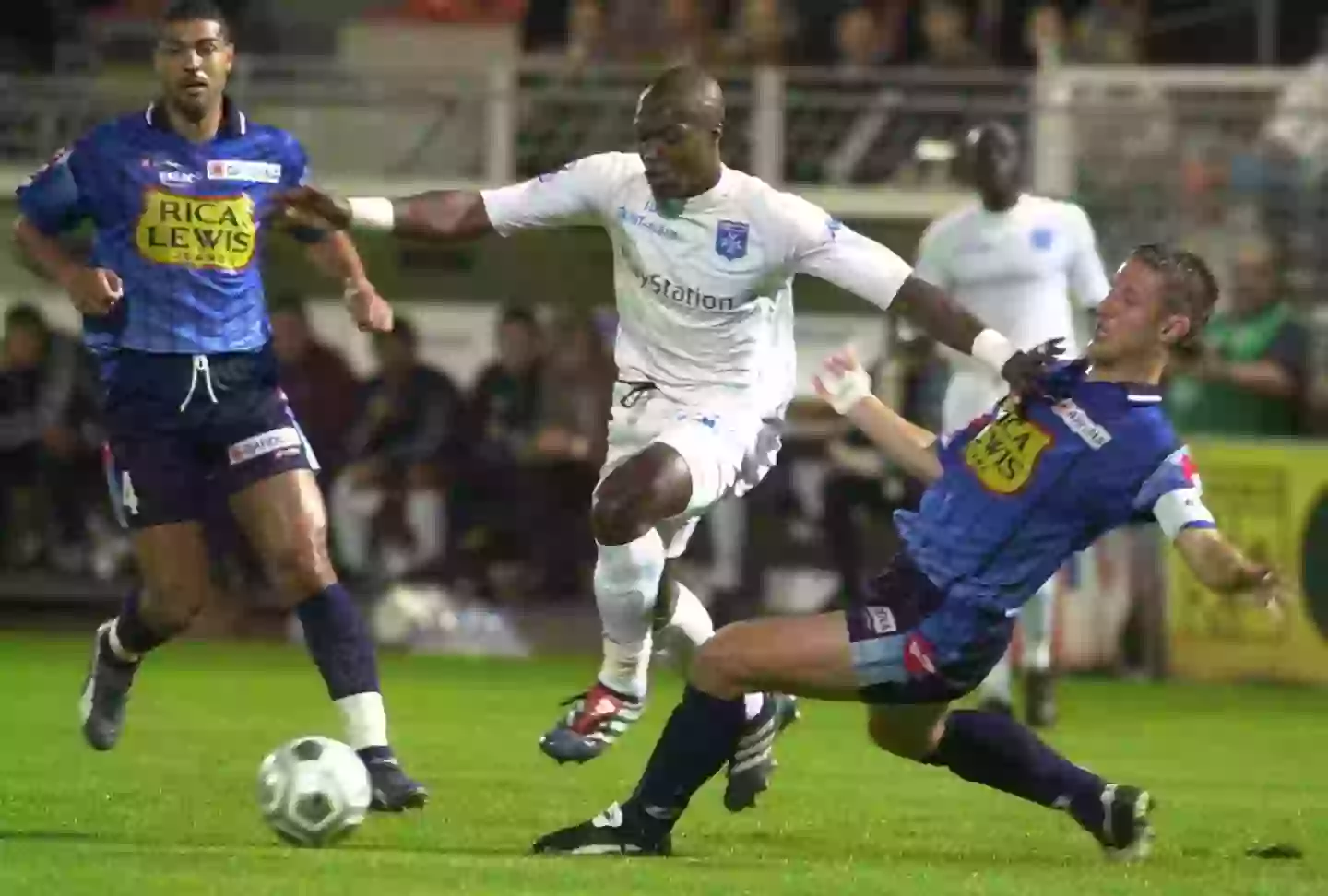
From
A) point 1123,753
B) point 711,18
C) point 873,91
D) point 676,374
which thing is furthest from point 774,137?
point 676,374

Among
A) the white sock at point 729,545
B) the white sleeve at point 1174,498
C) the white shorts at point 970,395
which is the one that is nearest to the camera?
the white sleeve at point 1174,498

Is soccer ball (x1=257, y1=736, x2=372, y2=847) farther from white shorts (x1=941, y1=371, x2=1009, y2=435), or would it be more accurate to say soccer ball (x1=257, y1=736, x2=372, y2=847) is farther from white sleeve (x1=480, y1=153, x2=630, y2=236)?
white shorts (x1=941, y1=371, x2=1009, y2=435)

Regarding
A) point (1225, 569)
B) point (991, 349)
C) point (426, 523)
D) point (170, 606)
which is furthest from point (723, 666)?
point (426, 523)

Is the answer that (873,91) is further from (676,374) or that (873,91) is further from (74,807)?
(74,807)

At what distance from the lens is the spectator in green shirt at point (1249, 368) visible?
16.2 meters

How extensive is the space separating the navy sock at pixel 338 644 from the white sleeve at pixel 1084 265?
16.4ft

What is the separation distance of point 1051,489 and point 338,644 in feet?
8.15

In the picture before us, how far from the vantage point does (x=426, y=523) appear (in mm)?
17312

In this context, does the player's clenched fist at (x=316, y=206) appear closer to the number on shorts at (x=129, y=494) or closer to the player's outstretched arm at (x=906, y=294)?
the number on shorts at (x=129, y=494)

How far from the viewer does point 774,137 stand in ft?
59.2

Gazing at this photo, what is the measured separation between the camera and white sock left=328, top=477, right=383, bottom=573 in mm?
17250

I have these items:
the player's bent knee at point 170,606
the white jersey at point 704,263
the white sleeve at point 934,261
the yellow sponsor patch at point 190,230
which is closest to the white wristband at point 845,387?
the white jersey at point 704,263

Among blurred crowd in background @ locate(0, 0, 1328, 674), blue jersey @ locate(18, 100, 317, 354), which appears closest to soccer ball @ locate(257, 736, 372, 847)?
blue jersey @ locate(18, 100, 317, 354)

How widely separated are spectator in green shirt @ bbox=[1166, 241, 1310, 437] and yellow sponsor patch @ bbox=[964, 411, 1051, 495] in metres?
8.88
